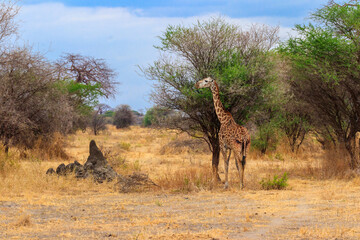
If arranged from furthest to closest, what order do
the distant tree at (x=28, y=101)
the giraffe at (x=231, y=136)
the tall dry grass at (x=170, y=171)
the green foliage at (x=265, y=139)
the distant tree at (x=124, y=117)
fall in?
the distant tree at (x=124, y=117) → the green foliage at (x=265, y=139) → the distant tree at (x=28, y=101) → the tall dry grass at (x=170, y=171) → the giraffe at (x=231, y=136)

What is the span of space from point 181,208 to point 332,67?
743cm

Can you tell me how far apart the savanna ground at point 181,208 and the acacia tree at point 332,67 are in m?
1.70

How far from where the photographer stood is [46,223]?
813 centimetres

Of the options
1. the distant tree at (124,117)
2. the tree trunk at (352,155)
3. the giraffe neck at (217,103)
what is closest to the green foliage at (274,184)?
the giraffe neck at (217,103)

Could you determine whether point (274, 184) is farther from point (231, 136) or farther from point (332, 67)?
point (332, 67)

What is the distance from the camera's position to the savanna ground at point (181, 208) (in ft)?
23.5

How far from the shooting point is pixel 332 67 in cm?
1409

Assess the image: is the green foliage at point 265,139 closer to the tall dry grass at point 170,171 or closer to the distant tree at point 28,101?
the tall dry grass at point 170,171

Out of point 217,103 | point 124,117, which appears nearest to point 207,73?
point 217,103

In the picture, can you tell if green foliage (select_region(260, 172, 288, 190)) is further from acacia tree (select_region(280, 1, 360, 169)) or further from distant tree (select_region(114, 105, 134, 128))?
distant tree (select_region(114, 105, 134, 128))

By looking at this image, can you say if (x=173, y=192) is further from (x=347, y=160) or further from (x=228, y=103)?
(x=347, y=160)

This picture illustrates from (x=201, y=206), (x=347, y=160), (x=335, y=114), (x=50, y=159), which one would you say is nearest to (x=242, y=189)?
(x=201, y=206)

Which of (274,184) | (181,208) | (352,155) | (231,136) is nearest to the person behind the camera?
(181,208)

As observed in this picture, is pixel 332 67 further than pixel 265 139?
No
